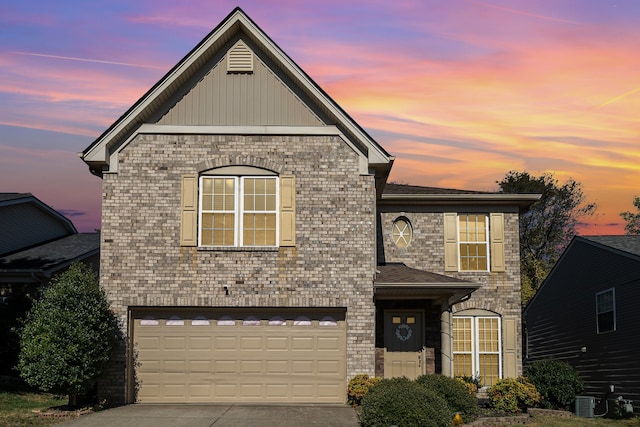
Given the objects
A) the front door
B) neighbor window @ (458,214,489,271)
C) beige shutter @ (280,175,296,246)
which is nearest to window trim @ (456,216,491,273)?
neighbor window @ (458,214,489,271)

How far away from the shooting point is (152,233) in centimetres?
2003

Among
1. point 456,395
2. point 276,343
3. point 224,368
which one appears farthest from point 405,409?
point 224,368

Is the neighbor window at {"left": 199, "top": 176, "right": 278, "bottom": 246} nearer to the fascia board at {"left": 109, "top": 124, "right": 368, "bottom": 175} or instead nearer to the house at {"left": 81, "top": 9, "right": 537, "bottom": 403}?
the house at {"left": 81, "top": 9, "right": 537, "bottom": 403}

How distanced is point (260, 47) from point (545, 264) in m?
33.2

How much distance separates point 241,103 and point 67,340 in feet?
23.2

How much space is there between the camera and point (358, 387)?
1919 cm

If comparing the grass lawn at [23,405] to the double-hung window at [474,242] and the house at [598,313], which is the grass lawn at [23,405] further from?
the house at [598,313]

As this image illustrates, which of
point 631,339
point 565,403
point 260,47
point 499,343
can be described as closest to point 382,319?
point 499,343

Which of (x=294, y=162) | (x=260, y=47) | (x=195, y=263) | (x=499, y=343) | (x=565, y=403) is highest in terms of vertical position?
(x=260, y=47)

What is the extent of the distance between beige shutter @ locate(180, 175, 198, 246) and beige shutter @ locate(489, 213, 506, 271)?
32.0 feet

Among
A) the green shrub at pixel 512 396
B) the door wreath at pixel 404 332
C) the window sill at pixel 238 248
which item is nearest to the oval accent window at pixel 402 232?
the door wreath at pixel 404 332

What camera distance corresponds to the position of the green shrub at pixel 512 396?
20.5 m

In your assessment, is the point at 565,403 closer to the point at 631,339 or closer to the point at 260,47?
the point at 631,339

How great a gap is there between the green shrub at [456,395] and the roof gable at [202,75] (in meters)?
5.40
